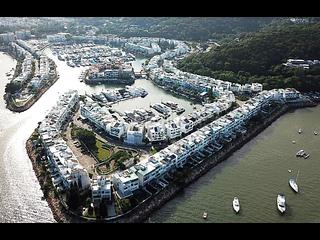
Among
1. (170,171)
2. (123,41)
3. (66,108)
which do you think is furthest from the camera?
(123,41)

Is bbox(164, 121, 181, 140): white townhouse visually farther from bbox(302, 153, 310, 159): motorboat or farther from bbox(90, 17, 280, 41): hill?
bbox(90, 17, 280, 41): hill

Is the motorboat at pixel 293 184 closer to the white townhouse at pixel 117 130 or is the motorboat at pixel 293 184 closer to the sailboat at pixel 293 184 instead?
the sailboat at pixel 293 184

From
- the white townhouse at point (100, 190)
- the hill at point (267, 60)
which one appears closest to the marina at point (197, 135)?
the white townhouse at point (100, 190)

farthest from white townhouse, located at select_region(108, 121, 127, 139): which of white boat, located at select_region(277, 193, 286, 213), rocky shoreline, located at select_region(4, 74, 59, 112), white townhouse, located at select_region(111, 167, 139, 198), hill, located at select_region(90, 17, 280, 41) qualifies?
hill, located at select_region(90, 17, 280, 41)

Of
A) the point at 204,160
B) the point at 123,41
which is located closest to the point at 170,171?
the point at 204,160

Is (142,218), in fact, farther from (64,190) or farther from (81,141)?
(81,141)
